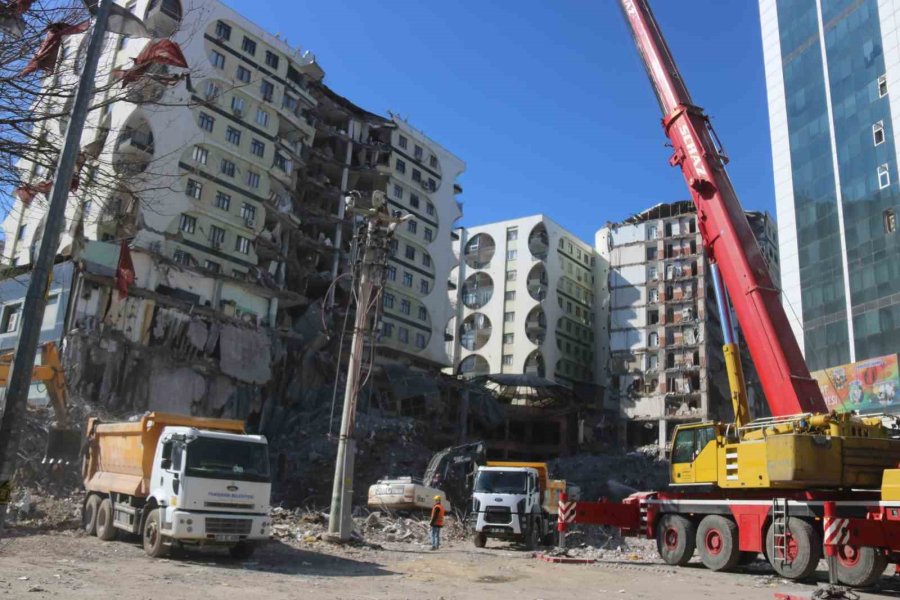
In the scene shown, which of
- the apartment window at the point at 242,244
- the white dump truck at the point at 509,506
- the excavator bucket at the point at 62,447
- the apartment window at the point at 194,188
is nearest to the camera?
the white dump truck at the point at 509,506

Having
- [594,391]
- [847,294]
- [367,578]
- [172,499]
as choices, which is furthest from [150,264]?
[594,391]

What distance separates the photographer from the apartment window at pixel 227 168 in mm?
53250

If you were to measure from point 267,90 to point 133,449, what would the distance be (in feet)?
148

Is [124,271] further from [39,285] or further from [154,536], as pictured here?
[39,285]

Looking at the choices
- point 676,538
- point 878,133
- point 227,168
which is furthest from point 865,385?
point 227,168

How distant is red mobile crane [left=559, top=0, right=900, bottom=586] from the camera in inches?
595

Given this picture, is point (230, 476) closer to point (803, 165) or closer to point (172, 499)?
point (172, 499)

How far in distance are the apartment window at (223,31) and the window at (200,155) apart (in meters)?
9.32

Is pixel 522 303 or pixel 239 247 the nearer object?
pixel 239 247

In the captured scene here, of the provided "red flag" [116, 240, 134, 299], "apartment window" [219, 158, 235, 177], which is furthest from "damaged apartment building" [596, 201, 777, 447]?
"red flag" [116, 240, 134, 299]

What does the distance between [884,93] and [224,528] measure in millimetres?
43566

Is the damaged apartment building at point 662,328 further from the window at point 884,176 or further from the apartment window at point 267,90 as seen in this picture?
the apartment window at point 267,90

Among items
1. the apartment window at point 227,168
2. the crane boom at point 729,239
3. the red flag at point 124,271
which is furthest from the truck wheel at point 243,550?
the apartment window at point 227,168

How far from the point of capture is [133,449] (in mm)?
18500
